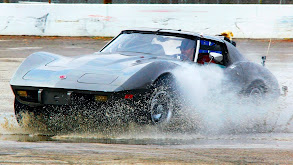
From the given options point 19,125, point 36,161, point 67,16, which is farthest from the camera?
point 67,16

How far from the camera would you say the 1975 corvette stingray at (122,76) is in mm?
6211

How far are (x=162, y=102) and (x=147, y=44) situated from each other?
1434 mm

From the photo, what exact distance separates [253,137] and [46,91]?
2.47 metres

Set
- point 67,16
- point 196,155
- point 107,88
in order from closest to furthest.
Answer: point 196,155, point 107,88, point 67,16

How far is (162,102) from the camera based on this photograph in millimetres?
6504

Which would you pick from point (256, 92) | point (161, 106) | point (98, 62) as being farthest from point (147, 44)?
point (256, 92)

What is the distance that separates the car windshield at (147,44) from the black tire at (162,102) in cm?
97

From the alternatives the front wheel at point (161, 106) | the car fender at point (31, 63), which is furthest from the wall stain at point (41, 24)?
the front wheel at point (161, 106)

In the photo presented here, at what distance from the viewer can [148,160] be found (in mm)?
4816

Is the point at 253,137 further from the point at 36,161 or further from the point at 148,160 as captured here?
the point at 36,161

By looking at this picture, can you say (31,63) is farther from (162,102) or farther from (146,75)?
(162,102)

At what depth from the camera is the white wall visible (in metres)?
21.0

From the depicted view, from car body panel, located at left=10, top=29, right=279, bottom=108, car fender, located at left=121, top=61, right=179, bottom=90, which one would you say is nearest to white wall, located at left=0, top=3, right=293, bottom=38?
car body panel, located at left=10, top=29, right=279, bottom=108

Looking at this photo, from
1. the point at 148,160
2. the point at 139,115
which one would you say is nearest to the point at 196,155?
the point at 148,160
